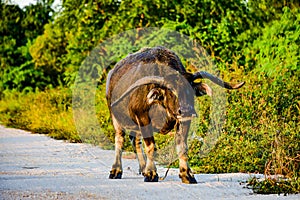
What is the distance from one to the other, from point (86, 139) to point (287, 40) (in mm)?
5237

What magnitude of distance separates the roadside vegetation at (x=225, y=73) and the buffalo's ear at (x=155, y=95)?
152cm

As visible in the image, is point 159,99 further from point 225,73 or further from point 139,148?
point 225,73

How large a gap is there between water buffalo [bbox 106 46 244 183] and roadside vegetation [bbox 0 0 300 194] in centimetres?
110

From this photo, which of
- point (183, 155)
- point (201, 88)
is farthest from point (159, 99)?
point (183, 155)

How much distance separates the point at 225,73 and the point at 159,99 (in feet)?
18.3

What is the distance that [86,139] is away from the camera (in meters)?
14.3

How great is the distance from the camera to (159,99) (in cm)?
772

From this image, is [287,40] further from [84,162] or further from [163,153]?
[84,162]

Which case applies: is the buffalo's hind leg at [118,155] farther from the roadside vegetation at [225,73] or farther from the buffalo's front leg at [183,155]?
the roadside vegetation at [225,73]

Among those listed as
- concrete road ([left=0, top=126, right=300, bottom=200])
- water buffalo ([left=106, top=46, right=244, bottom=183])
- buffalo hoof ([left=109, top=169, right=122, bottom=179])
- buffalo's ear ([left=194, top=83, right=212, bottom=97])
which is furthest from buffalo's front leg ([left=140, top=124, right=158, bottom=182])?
buffalo's ear ([left=194, top=83, right=212, bottom=97])

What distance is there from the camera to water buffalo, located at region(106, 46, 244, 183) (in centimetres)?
766

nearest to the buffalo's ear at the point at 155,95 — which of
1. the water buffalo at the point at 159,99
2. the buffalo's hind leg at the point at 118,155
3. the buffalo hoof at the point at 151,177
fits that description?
the water buffalo at the point at 159,99

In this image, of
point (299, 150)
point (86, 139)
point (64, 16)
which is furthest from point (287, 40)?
point (64, 16)

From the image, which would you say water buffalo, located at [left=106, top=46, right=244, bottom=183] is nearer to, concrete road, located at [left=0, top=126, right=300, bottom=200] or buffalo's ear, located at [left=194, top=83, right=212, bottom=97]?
buffalo's ear, located at [left=194, top=83, right=212, bottom=97]
